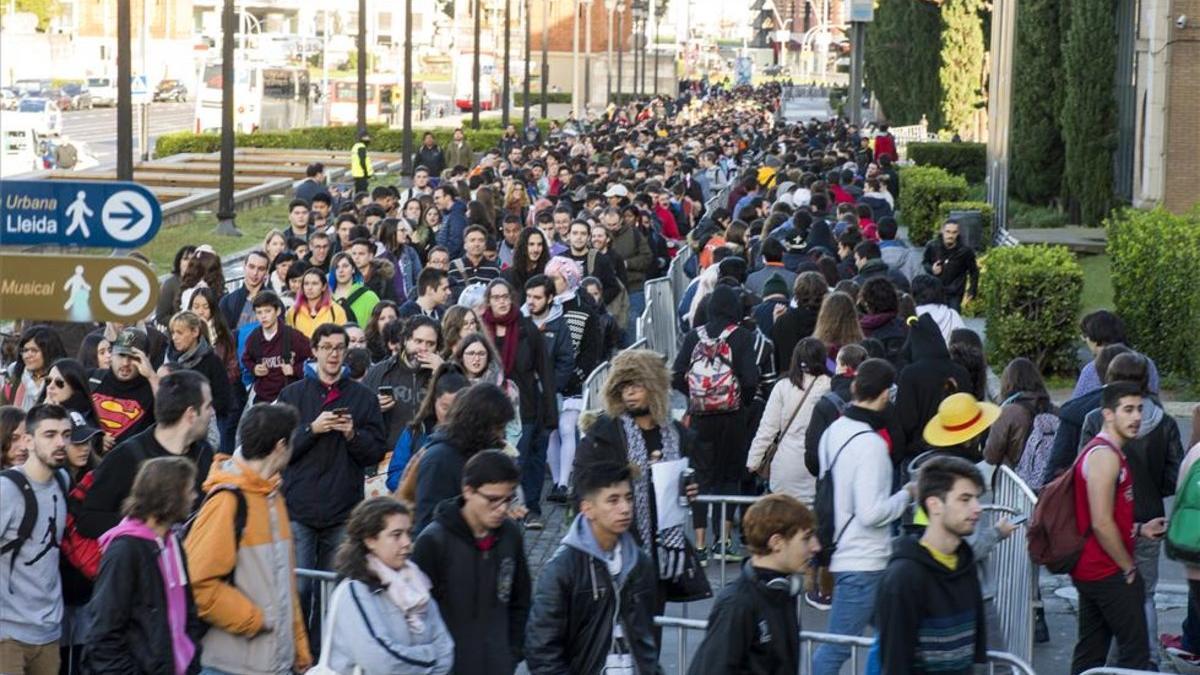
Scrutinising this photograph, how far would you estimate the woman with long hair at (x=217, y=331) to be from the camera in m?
12.8

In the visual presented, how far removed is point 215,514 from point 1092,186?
29690mm

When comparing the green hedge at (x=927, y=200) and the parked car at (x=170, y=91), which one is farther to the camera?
the parked car at (x=170, y=91)

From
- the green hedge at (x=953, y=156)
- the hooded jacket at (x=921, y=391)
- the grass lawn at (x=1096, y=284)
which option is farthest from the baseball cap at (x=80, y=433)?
the green hedge at (x=953, y=156)

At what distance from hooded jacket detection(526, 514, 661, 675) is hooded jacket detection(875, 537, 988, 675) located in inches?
34.5

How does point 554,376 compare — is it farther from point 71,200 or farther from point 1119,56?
point 1119,56

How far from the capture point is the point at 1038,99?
37594mm

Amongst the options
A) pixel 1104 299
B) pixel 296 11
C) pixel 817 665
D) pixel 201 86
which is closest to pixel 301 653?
pixel 817 665

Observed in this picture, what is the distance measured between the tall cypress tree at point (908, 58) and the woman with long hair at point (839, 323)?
47687 millimetres

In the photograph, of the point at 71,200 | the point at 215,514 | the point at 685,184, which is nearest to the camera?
the point at 215,514

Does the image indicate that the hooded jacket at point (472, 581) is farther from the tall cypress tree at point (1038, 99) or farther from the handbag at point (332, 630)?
the tall cypress tree at point (1038, 99)

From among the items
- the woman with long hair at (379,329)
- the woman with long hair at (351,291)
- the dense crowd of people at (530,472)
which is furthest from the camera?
the woman with long hair at (351,291)

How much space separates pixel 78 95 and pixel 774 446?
86.9 meters

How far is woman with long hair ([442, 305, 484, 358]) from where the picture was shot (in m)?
11.3

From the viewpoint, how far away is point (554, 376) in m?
13.3
